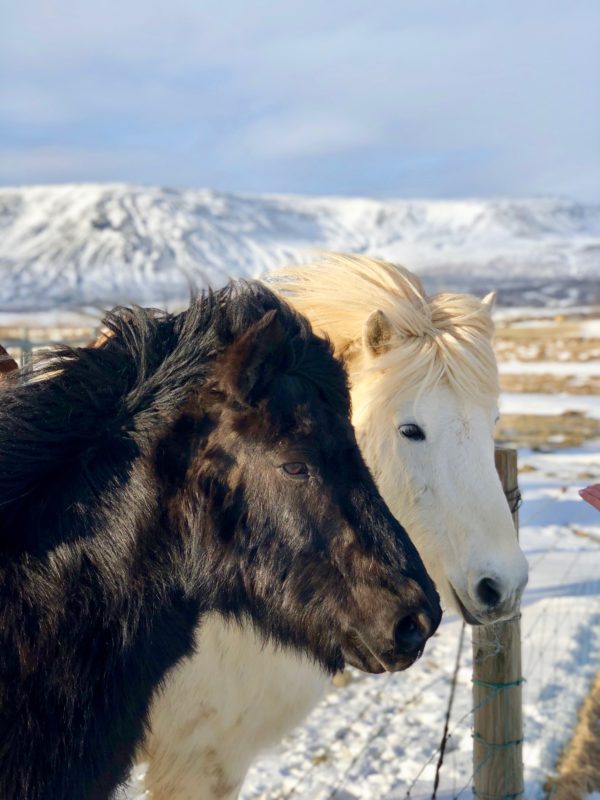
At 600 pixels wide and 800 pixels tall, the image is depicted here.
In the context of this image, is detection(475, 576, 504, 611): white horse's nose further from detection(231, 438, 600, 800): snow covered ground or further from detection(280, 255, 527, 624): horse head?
detection(231, 438, 600, 800): snow covered ground

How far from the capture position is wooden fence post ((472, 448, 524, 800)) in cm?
312

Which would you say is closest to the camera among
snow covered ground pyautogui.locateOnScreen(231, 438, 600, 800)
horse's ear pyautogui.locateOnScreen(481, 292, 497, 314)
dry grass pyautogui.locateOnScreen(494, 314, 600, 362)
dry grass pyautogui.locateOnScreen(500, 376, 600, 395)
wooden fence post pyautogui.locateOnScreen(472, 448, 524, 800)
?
wooden fence post pyautogui.locateOnScreen(472, 448, 524, 800)

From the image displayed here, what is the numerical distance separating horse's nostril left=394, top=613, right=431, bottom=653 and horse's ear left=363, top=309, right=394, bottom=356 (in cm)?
136

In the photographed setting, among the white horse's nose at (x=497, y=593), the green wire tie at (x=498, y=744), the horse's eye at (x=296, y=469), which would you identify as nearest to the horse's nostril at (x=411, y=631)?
the horse's eye at (x=296, y=469)

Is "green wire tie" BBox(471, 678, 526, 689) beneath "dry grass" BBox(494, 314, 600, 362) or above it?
above

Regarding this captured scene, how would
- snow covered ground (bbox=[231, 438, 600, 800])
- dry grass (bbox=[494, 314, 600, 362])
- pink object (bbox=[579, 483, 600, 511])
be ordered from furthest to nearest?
dry grass (bbox=[494, 314, 600, 362])
snow covered ground (bbox=[231, 438, 600, 800])
pink object (bbox=[579, 483, 600, 511])

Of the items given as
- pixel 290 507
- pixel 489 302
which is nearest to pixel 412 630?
pixel 290 507

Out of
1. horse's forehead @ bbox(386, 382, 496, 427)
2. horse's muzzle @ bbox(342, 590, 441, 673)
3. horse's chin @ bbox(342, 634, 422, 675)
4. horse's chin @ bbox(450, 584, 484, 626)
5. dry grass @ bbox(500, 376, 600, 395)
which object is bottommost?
dry grass @ bbox(500, 376, 600, 395)

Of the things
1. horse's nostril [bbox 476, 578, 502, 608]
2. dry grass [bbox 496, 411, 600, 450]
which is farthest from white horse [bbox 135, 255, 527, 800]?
dry grass [bbox 496, 411, 600, 450]

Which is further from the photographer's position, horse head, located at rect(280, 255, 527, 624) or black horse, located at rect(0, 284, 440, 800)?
horse head, located at rect(280, 255, 527, 624)

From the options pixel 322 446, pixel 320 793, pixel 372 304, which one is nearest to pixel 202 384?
pixel 322 446

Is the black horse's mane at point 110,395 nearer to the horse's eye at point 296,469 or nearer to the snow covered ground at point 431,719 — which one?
the horse's eye at point 296,469

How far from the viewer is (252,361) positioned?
2020 millimetres

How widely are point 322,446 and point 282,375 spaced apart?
225 millimetres
